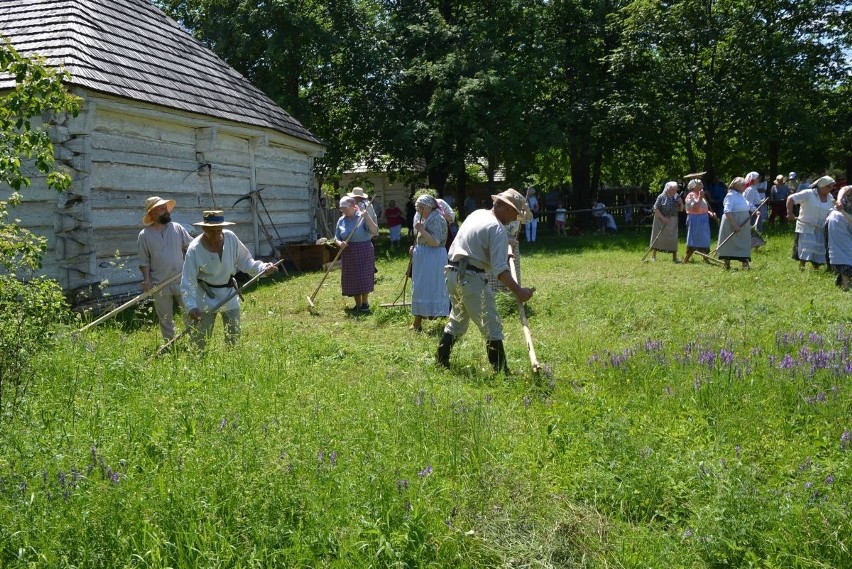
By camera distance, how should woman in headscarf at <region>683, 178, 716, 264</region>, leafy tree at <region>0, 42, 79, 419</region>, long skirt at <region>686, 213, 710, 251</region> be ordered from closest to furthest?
1. leafy tree at <region>0, 42, 79, 419</region>
2. woman in headscarf at <region>683, 178, 716, 264</region>
3. long skirt at <region>686, 213, 710, 251</region>

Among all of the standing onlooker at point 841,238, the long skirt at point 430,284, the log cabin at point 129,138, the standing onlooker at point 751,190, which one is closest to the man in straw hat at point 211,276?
the log cabin at point 129,138

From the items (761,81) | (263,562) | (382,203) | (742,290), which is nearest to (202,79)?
(742,290)

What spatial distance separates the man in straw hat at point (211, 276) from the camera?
262 inches

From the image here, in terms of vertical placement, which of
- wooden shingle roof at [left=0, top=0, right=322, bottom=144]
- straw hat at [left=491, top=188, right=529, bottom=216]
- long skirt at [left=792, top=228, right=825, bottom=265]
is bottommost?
long skirt at [left=792, top=228, right=825, bottom=265]

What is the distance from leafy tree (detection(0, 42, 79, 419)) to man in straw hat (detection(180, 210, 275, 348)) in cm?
114

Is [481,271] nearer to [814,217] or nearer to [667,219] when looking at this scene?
[814,217]

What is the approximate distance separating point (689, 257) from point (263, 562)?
42.5 ft

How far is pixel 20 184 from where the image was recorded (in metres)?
5.14

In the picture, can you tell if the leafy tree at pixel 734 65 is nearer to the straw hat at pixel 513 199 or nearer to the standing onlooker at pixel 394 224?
the standing onlooker at pixel 394 224

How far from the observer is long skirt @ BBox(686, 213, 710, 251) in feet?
47.3

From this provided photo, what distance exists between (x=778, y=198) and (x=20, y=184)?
20932mm

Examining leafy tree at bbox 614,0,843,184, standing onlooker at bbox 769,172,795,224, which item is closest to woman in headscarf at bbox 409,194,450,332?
standing onlooker at bbox 769,172,795,224

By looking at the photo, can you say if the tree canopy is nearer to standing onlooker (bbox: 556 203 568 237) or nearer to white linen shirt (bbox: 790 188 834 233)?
standing onlooker (bbox: 556 203 568 237)

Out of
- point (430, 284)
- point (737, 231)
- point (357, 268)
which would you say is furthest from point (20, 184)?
point (737, 231)
